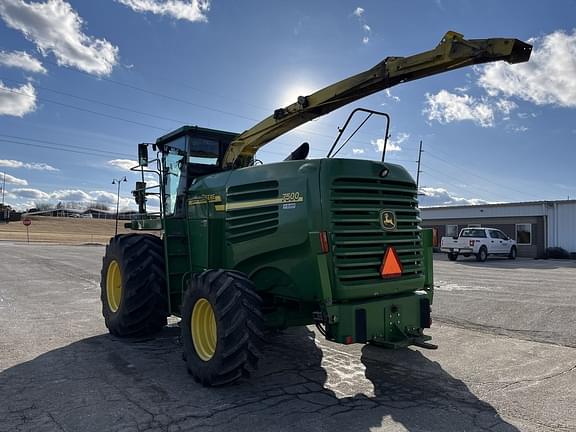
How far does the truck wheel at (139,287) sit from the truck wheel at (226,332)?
149 cm

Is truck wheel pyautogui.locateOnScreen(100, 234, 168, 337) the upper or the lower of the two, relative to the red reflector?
lower

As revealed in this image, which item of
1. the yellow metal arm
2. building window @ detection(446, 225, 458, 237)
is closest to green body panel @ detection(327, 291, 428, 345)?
the yellow metal arm

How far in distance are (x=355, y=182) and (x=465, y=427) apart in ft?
7.85

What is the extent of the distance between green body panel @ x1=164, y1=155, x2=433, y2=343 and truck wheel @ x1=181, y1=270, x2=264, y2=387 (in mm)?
535

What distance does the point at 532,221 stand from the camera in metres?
29.0

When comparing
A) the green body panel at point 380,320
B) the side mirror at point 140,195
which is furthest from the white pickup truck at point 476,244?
the green body panel at point 380,320

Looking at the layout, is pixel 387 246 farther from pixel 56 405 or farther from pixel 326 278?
pixel 56 405

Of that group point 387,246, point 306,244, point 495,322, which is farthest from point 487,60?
point 495,322

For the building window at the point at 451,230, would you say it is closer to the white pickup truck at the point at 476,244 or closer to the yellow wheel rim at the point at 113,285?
the white pickup truck at the point at 476,244

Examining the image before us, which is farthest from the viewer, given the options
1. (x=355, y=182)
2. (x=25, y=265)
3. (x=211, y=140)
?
(x=25, y=265)

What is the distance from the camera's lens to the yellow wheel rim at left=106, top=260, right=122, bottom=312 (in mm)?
7055

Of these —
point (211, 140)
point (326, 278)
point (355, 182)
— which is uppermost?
point (211, 140)

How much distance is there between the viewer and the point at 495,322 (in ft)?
26.5

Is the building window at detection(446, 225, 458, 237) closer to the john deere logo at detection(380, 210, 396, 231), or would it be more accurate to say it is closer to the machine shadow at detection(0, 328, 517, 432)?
the machine shadow at detection(0, 328, 517, 432)
